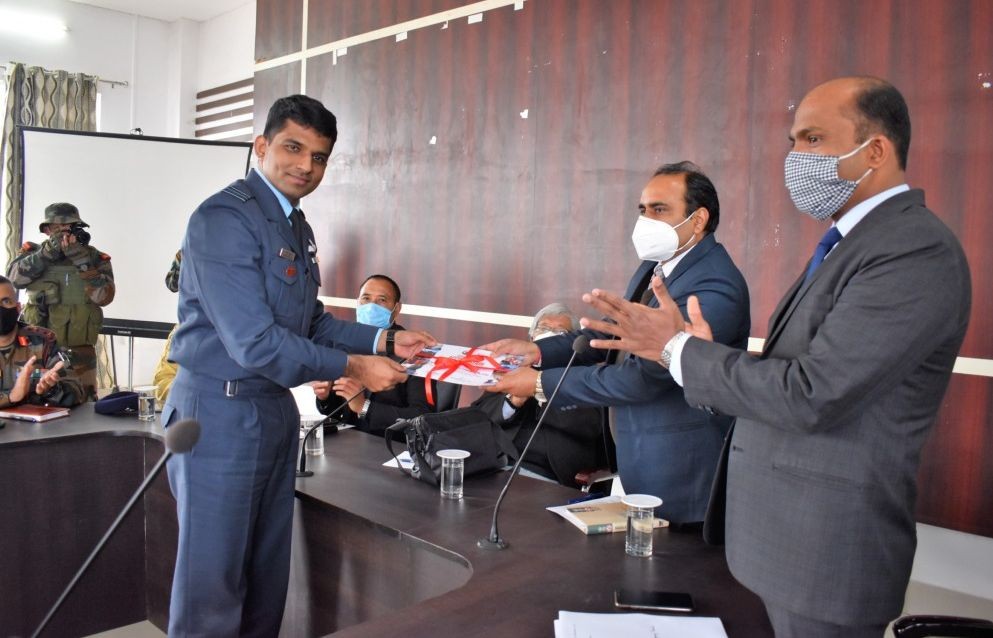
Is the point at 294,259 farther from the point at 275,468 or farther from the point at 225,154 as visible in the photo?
the point at 225,154

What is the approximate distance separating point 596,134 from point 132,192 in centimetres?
389

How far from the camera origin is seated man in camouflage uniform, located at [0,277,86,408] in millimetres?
3238

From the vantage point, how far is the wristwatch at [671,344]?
4.80 feet

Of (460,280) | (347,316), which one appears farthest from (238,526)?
(347,316)

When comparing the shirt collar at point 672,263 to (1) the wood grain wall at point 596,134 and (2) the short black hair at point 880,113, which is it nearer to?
(2) the short black hair at point 880,113

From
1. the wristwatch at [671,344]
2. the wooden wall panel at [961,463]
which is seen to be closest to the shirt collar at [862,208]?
the wristwatch at [671,344]

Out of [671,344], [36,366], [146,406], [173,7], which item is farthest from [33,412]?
[173,7]

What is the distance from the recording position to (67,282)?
17.3 feet

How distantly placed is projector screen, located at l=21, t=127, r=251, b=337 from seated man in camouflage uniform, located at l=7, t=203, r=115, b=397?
0.43 m

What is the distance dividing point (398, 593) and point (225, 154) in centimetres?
475

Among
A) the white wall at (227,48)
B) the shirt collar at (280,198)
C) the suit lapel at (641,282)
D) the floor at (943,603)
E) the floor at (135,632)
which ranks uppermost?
the white wall at (227,48)

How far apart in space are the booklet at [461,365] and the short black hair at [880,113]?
1.17 metres

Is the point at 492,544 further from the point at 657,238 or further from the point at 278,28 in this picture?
the point at 278,28

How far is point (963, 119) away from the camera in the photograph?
261 centimetres
